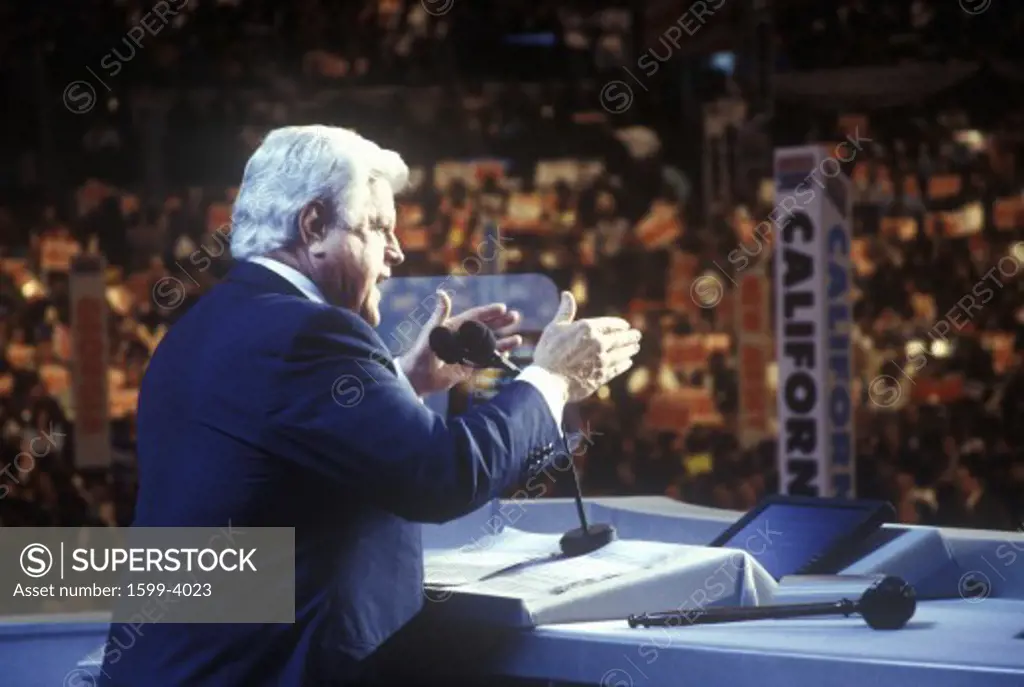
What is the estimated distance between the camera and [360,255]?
52.3 inches

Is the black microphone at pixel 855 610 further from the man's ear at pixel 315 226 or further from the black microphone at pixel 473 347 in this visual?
the man's ear at pixel 315 226

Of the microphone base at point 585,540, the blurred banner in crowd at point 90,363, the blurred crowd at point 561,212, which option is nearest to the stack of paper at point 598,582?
the microphone base at point 585,540

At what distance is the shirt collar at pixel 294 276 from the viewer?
1320 mm

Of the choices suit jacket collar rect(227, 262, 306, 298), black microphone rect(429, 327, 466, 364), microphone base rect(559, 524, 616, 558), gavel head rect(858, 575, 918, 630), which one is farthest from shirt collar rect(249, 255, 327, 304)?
gavel head rect(858, 575, 918, 630)

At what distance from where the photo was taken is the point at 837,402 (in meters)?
3.78

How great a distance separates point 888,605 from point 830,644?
0.12m

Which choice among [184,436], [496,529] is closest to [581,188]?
[496,529]

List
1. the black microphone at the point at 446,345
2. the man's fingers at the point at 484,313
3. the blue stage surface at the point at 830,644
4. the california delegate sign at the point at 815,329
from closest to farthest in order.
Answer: the blue stage surface at the point at 830,644
the black microphone at the point at 446,345
the man's fingers at the point at 484,313
the california delegate sign at the point at 815,329

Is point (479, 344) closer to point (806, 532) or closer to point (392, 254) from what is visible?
point (392, 254)

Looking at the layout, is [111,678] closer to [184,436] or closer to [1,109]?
[184,436]

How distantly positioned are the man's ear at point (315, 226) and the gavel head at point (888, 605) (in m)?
0.56

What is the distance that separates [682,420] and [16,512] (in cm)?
235

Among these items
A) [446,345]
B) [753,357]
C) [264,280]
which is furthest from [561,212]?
[264,280]

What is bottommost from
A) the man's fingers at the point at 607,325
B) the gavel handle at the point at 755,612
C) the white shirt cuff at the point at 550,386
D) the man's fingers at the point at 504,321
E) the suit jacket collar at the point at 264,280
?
the gavel handle at the point at 755,612
